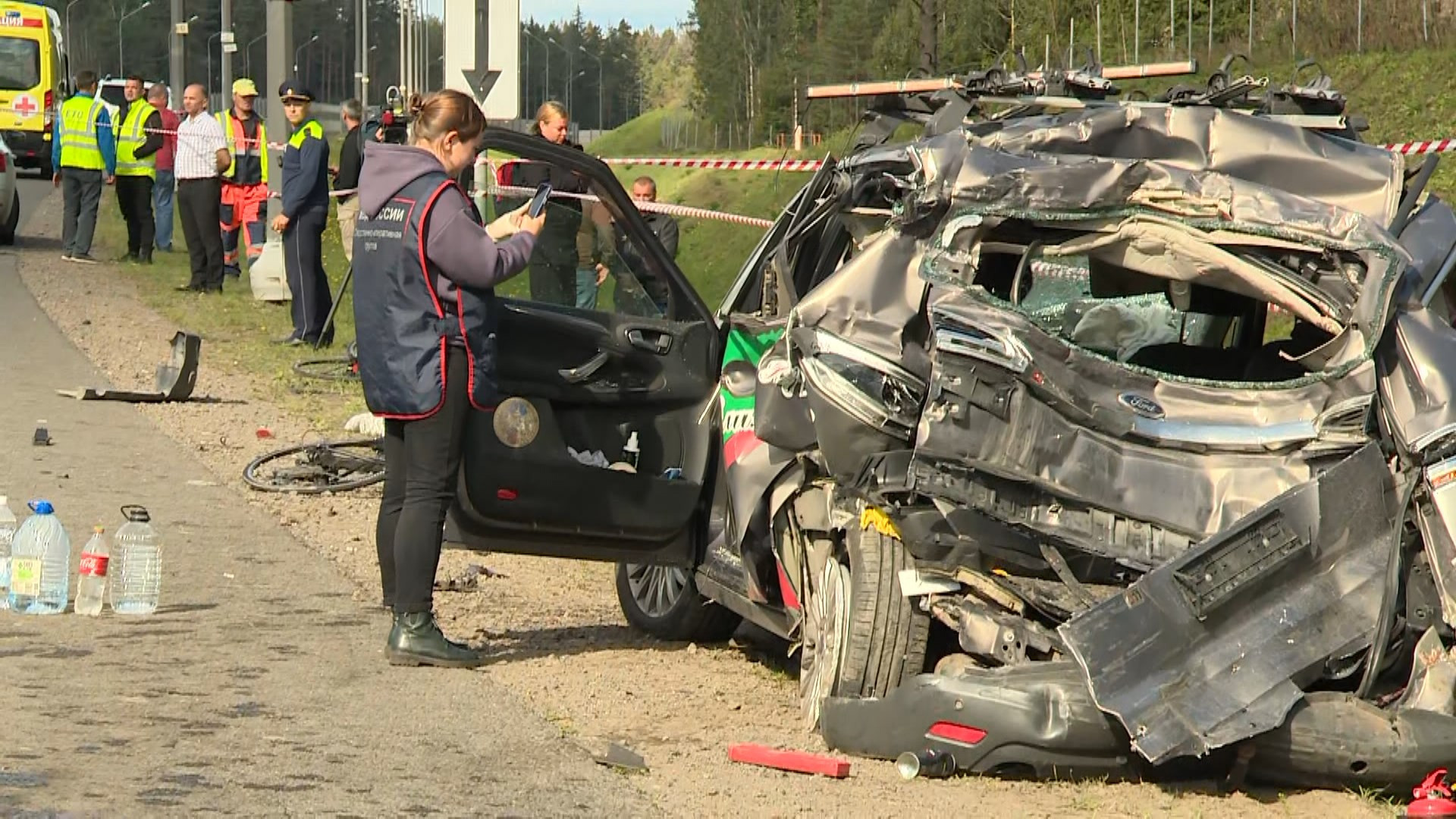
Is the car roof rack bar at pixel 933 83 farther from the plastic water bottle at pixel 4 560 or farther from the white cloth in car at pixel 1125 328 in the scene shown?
the plastic water bottle at pixel 4 560

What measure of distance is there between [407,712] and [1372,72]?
22.7 m

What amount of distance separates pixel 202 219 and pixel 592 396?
47.1ft

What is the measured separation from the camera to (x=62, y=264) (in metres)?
24.2

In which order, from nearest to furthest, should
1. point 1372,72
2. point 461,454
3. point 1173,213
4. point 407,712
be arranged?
point 1173,213
point 407,712
point 461,454
point 1372,72

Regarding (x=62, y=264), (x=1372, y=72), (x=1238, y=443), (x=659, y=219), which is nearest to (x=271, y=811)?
(x=1238, y=443)

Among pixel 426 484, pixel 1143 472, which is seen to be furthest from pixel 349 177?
pixel 1143 472

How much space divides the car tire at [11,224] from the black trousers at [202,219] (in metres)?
6.94

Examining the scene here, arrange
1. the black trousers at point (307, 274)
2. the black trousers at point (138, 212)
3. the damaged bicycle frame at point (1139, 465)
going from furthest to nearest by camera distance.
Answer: the black trousers at point (138, 212), the black trousers at point (307, 274), the damaged bicycle frame at point (1139, 465)

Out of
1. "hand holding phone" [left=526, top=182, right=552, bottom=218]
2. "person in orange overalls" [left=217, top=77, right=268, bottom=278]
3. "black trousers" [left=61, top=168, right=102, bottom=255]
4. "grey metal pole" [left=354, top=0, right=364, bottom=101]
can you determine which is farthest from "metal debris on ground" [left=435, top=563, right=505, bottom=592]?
"grey metal pole" [left=354, top=0, right=364, bottom=101]

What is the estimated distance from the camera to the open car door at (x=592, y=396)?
7102 mm

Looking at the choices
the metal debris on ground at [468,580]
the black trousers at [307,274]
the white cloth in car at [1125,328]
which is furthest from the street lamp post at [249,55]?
the white cloth in car at [1125,328]

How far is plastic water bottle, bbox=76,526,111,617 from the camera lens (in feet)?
24.2

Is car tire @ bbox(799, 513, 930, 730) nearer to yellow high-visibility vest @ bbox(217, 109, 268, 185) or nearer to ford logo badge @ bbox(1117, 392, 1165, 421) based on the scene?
ford logo badge @ bbox(1117, 392, 1165, 421)

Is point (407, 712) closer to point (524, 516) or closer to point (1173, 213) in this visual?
point (524, 516)
